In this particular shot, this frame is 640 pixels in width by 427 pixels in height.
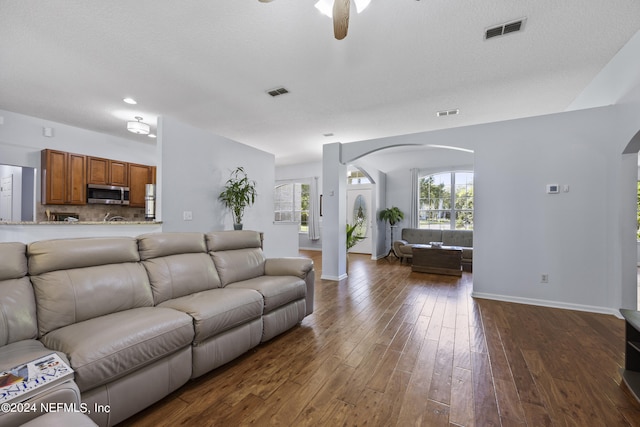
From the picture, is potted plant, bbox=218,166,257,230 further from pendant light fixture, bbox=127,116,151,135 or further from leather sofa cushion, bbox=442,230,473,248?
leather sofa cushion, bbox=442,230,473,248

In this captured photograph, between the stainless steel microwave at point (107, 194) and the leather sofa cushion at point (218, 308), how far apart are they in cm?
428

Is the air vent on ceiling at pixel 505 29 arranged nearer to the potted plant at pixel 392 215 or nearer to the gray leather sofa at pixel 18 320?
the gray leather sofa at pixel 18 320

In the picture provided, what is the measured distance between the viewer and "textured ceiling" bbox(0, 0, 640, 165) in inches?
87.7

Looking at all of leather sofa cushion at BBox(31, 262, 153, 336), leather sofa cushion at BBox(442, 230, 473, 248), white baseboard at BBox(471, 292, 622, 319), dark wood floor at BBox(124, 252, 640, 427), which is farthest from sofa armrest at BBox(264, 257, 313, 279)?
leather sofa cushion at BBox(442, 230, 473, 248)

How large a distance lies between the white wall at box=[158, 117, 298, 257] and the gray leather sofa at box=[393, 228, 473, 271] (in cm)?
320

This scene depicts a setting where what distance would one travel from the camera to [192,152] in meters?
3.93

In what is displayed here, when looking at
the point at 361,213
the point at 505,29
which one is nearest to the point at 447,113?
the point at 505,29

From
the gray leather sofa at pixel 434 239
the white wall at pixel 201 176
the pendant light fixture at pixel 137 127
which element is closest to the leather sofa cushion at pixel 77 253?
the white wall at pixel 201 176

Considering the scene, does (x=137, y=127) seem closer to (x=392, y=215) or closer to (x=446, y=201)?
(x=392, y=215)

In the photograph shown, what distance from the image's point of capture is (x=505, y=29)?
2414 mm

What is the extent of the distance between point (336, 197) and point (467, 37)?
2964 millimetres

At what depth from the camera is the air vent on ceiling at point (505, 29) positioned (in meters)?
→ 2.34

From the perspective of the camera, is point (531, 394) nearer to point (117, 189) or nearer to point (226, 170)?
point (226, 170)

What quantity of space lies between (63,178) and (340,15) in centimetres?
549
